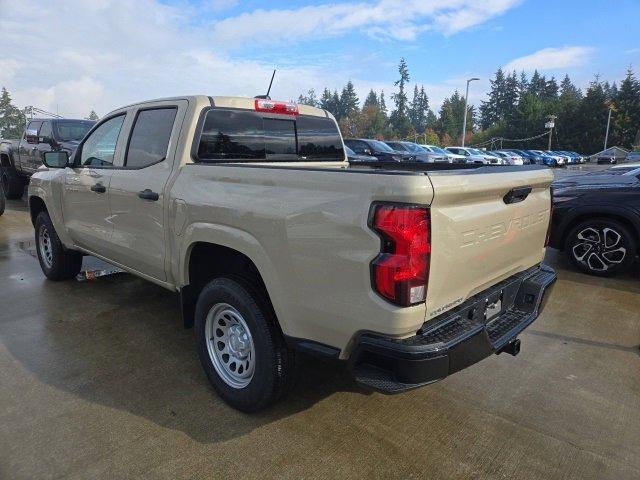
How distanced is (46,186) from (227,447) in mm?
3908

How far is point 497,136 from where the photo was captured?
3511 inches

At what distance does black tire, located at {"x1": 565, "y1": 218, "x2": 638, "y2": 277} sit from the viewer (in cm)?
567

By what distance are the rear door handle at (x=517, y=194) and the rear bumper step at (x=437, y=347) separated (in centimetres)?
52

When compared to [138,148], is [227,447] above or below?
below

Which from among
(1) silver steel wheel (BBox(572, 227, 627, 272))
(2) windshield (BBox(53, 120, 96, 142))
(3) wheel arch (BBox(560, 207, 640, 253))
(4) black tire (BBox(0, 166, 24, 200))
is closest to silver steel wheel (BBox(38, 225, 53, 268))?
(2) windshield (BBox(53, 120, 96, 142))

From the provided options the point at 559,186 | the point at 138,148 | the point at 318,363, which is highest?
the point at 138,148

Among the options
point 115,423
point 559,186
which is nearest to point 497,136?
point 559,186

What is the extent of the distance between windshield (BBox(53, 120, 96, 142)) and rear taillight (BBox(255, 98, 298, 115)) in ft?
27.1

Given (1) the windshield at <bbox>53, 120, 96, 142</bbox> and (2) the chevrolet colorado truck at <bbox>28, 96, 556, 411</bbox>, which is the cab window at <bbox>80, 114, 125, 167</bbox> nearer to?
(2) the chevrolet colorado truck at <bbox>28, 96, 556, 411</bbox>

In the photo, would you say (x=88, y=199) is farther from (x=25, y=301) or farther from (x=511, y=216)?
(x=511, y=216)

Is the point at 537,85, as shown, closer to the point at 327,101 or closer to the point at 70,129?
the point at 327,101

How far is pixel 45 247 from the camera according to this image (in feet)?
18.5

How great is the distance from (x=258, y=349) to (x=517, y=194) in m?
1.75

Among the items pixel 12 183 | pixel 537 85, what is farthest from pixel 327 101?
pixel 12 183
